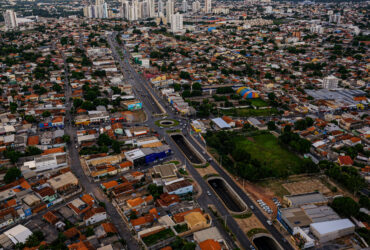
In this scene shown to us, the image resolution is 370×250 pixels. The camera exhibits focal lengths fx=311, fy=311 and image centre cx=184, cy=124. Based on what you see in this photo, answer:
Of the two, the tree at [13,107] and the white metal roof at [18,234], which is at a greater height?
the tree at [13,107]

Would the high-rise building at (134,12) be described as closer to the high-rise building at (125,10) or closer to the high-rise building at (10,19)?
the high-rise building at (125,10)

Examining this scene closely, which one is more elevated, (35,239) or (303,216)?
(303,216)

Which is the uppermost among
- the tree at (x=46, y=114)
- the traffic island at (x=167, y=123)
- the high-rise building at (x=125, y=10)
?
the high-rise building at (x=125, y=10)

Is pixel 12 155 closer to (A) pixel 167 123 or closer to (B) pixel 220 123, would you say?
(A) pixel 167 123

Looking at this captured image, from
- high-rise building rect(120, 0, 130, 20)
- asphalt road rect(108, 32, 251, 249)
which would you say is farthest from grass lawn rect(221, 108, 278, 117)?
high-rise building rect(120, 0, 130, 20)

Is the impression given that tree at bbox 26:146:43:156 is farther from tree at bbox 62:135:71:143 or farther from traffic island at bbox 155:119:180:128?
traffic island at bbox 155:119:180:128

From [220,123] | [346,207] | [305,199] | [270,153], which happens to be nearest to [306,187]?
[305,199]

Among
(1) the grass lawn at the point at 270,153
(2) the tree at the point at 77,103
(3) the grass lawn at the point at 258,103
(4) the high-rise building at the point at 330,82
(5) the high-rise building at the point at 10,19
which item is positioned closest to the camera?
(1) the grass lawn at the point at 270,153

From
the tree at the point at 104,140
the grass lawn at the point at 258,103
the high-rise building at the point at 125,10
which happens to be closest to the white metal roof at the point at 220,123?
the grass lawn at the point at 258,103
